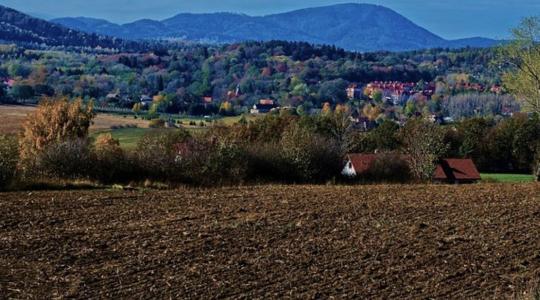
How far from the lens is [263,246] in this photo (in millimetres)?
12562

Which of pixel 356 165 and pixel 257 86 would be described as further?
pixel 257 86

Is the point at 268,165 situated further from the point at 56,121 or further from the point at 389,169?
the point at 56,121

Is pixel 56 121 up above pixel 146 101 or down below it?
above

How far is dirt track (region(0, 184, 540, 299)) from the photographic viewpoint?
1012cm

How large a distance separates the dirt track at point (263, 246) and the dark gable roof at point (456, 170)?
21080mm

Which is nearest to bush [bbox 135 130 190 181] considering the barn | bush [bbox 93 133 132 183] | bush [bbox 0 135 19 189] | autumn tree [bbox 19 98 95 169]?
bush [bbox 93 133 132 183]

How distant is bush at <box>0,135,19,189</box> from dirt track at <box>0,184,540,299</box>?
1.52m

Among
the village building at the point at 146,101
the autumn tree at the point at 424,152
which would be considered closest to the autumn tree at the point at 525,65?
the autumn tree at the point at 424,152

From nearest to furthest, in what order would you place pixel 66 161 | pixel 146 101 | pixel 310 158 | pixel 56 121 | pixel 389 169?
pixel 66 161
pixel 310 158
pixel 389 169
pixel 56 121
pixel 146 101

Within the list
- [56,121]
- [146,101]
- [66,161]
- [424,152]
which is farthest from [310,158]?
[146,101]

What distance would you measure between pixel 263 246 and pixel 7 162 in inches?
410

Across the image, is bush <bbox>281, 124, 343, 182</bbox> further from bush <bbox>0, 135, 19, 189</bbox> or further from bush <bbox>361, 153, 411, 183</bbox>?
bush <bbox>0, 135, 19, 189</bbox>

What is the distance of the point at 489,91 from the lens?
13938 centimetres

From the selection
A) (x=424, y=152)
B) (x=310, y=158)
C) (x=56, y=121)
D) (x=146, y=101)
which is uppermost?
(x=310, y=158)
